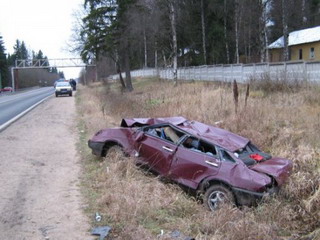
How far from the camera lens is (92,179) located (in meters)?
7.61

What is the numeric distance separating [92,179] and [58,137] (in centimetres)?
542

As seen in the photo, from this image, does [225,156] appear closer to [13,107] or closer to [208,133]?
[208,133]

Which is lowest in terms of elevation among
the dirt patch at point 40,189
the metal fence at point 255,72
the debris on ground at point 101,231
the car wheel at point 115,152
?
the debris on ground at point 101,231

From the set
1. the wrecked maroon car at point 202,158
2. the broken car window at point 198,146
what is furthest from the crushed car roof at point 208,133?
the broken car window at point 198,146

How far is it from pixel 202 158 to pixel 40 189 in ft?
9.63

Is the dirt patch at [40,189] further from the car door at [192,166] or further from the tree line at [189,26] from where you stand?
the tree line at [189,26]

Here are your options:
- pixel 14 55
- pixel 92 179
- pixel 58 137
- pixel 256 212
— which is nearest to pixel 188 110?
pixel 58 137

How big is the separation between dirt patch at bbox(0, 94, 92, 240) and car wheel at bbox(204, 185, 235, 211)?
219 centimetres

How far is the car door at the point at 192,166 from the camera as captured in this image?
711cm

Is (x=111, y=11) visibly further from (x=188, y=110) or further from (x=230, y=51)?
(x=188, y=110)

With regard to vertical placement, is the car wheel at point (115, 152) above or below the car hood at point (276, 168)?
above

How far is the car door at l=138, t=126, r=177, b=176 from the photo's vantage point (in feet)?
25.6

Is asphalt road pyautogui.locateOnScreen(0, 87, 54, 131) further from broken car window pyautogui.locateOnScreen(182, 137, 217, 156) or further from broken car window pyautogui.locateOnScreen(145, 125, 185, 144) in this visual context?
broken car window pyautogui.locateOnScreen(182, 137, 217, 156)

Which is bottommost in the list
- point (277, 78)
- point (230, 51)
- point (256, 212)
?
point (256, 212)
